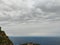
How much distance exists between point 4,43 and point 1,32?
11.4 feet

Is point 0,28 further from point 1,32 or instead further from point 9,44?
point 9,44

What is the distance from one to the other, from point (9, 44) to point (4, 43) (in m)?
2.37

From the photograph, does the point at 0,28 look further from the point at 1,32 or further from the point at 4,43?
the point at 4,43

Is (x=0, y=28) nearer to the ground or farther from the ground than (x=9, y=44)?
farther from the ground

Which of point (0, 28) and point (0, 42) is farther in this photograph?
point (0, 28)

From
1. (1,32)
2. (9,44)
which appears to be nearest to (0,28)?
(1,32)

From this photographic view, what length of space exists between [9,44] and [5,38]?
184cm

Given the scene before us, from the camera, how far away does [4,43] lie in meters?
51.0

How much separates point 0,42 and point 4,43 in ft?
3.75

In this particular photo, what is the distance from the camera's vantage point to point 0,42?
50.3 metres

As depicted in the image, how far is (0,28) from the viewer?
177ft

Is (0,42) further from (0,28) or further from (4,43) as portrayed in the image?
(0,28)

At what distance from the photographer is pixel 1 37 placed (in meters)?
52.2

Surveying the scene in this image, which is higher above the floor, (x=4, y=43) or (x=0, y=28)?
(x=0, y=28)
